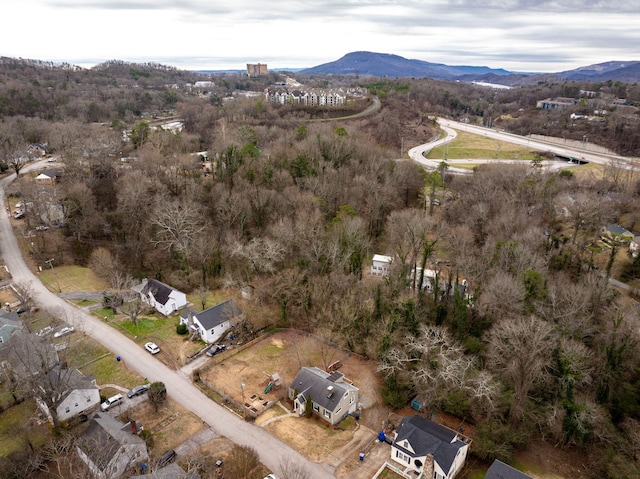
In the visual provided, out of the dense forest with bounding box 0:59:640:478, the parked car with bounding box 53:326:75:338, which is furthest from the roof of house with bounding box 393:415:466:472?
the parked car with bounding box 53:326:75:338

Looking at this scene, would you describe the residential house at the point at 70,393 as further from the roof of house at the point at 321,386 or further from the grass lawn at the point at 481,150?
the grass lawn at the point at 481,150

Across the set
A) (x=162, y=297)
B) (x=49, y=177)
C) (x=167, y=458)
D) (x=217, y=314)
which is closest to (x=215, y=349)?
(x=217, y=314)

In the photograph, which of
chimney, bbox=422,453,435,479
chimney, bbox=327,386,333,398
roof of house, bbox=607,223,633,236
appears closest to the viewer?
chimney, bbox=422,453,435,479

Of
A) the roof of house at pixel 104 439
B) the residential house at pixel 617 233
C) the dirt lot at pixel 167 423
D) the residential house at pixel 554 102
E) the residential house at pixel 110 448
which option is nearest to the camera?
the residential house at pixel 110 448

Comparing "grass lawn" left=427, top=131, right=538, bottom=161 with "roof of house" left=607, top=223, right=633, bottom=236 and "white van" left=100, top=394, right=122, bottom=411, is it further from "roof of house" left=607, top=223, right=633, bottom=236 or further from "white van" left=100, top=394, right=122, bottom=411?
"white van" left=100, top=394, right=122, bottom=411

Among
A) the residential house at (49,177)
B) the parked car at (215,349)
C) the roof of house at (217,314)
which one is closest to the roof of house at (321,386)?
the parked car at (215,349)

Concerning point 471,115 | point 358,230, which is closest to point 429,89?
point 471,115
